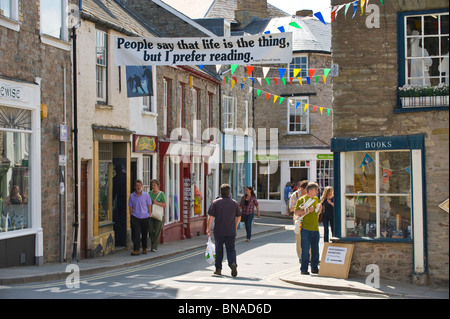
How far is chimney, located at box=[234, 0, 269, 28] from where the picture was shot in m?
40.8

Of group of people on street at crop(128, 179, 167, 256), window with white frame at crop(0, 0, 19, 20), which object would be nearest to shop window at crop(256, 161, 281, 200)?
group of people on street at crop(128, 179, 167, 256)

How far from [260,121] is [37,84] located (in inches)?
991

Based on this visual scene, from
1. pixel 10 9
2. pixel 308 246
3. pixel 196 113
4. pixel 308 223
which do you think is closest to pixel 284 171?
pixel 196 113

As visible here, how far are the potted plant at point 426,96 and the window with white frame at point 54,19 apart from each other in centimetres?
797

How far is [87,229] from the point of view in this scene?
17297mm

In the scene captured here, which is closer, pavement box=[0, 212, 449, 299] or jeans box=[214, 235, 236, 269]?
pavement box=[0, 212, 449, 299]

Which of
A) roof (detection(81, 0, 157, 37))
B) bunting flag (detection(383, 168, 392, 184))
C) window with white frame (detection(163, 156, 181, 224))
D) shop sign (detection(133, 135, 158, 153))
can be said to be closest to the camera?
bunting flag (detection(383, 168, 392, 184))

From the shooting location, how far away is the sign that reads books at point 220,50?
1516 centimetres

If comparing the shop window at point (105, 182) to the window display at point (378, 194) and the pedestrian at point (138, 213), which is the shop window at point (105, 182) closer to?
the pedestrian at point (138, 213)

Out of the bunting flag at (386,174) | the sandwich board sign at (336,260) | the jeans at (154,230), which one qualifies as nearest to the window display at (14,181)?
the jeans at (154,230)

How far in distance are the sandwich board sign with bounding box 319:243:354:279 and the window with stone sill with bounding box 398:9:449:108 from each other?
115 inches

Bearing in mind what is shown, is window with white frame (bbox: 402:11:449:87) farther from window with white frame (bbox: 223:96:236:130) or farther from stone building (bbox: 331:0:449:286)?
window with white frame (bbox: 223:96:236:130)

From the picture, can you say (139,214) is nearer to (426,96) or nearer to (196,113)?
(426,96)

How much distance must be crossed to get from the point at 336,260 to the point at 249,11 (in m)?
29.8
